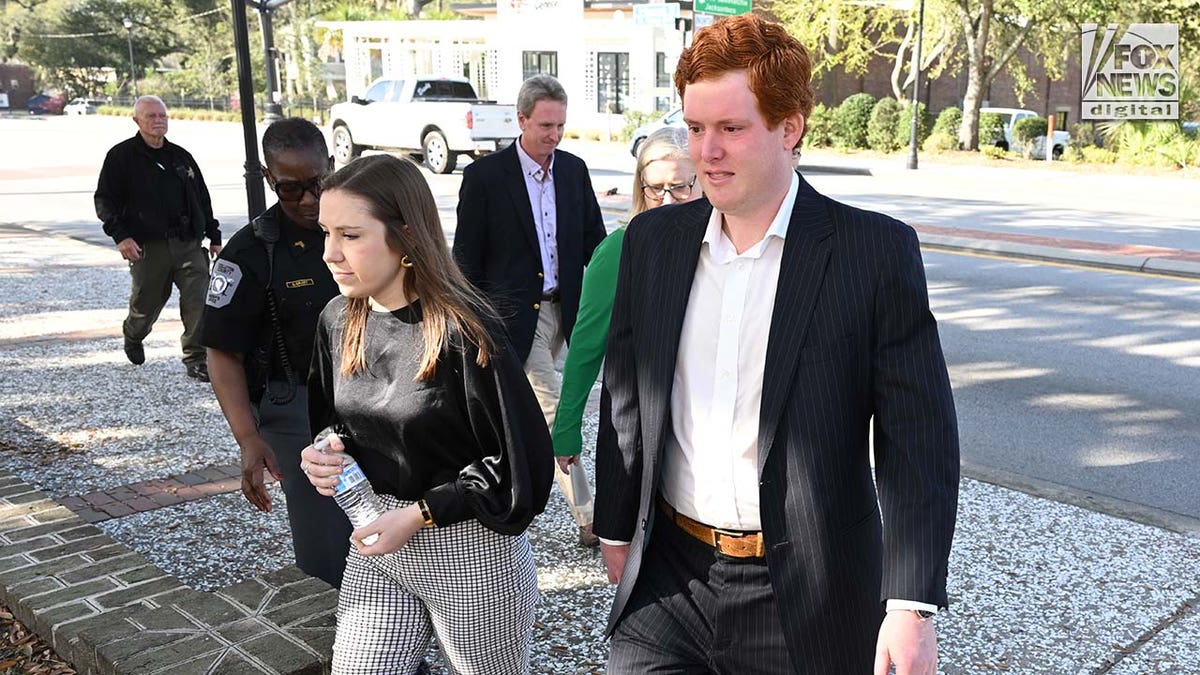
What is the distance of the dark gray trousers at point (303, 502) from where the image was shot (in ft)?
11.2

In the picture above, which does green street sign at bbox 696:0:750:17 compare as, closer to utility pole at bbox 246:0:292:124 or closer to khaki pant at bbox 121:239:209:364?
utility pole at bbox 246:0:292:124

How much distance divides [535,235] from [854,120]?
27463 mm

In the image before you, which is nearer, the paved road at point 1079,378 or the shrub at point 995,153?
the paved road at point 1079,378

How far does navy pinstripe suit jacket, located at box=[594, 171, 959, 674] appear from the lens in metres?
2.08

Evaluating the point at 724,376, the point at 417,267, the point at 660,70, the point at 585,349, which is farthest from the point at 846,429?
the point at 660,70

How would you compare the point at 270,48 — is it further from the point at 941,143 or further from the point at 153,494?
the point at 941,143

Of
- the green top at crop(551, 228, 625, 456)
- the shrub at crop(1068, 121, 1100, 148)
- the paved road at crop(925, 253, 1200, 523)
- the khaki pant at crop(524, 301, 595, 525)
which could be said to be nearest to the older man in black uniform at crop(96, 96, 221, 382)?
the khaki pant at crop(524, 301, 595, 525)

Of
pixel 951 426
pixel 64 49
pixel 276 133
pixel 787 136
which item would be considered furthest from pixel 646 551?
pixel 64 49

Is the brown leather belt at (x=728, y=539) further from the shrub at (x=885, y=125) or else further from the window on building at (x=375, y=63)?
the window on building at (x=375, y=63)

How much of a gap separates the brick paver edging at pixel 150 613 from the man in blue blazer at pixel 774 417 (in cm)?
146

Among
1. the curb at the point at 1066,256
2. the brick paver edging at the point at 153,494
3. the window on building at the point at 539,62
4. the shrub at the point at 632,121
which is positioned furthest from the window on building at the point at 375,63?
the brick paver edging at the point at 153,494

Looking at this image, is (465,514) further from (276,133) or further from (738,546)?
(276,133)

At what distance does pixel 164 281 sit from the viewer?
838 centimetres

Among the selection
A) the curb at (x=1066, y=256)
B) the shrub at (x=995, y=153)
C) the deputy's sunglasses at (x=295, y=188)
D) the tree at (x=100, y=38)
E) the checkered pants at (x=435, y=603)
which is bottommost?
the curb at (x=1066, y=256)
